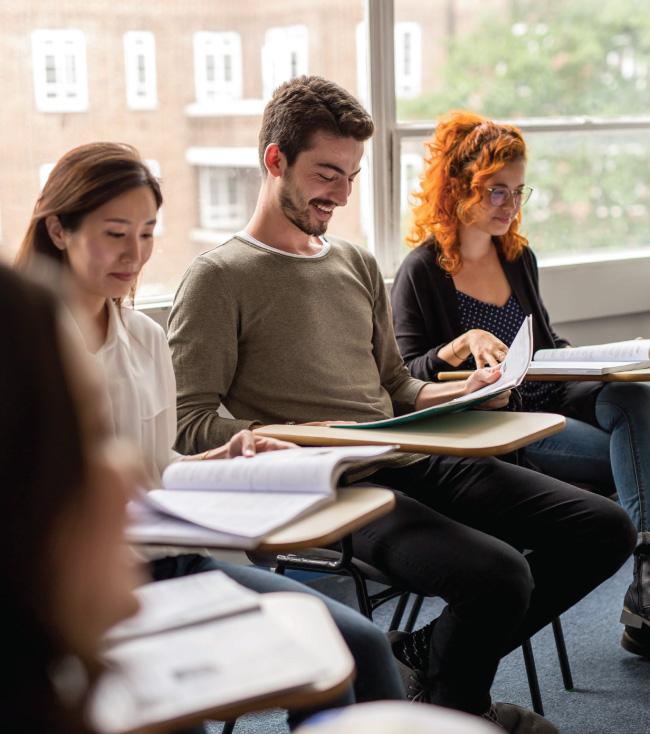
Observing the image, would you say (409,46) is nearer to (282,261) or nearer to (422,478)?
(282,261)

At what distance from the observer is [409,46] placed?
314 cm

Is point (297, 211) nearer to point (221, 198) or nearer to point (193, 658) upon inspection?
point (221, 198)

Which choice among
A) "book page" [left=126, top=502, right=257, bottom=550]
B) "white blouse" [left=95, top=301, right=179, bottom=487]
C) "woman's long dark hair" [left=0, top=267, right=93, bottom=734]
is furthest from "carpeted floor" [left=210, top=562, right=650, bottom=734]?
"woman's long dark hair" [left=0, top=267, right=93, bottom=734]

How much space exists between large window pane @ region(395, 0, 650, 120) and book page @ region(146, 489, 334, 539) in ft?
6.73

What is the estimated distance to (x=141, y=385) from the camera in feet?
5.47

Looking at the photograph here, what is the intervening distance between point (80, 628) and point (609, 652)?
214cm

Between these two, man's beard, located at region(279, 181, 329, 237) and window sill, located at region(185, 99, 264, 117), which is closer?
man's beard, located at region(279, 181, 329, 237)

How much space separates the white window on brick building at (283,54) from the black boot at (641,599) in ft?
5.01

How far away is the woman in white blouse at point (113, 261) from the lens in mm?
1635

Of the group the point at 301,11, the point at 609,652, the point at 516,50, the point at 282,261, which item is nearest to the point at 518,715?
the point at 609,652

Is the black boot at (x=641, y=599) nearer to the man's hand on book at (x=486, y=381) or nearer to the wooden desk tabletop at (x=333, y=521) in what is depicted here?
the man's hand on book at (x=486, y=381)

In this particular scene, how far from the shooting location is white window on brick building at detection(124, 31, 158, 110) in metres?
2.57

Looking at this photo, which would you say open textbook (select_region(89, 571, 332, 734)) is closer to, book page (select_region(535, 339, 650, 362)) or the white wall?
book page (select_region(535, 339, 650, 362))

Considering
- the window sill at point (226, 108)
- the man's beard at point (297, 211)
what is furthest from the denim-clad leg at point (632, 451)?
the window sill at point (226, 108)
